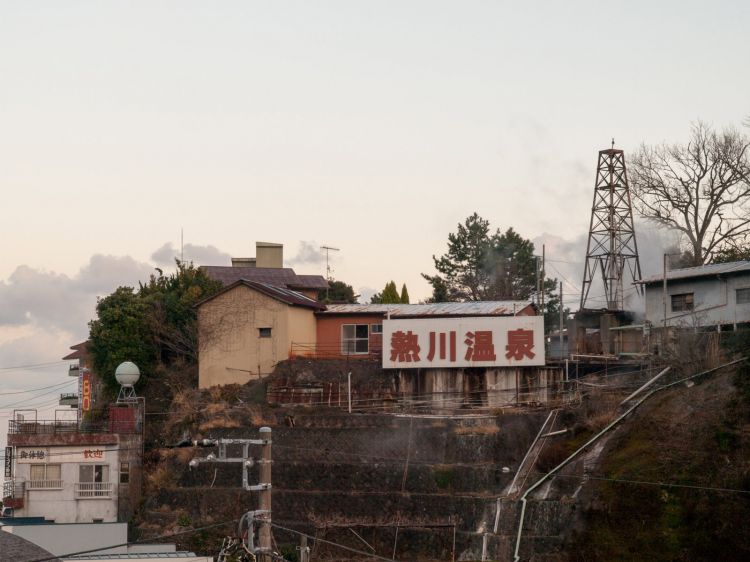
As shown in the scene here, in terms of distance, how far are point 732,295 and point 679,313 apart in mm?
3009

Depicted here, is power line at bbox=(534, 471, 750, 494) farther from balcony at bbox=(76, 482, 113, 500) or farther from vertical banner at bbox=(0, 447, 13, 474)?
vertical banner at bbox=(0, 447, 13, 474)

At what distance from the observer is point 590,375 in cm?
4950

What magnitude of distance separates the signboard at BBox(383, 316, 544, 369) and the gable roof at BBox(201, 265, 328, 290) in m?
13.9

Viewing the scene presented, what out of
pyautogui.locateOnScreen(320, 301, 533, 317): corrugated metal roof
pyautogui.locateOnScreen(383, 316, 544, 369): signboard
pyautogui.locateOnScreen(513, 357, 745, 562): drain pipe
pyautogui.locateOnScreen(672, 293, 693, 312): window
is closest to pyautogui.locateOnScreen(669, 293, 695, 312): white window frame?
pyautogui.locateOnScreen(672, 293, 693, 312): window

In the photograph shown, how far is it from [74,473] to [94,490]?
4.02ft

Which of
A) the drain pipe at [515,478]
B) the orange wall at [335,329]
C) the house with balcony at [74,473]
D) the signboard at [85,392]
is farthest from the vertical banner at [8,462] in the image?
the drain pipe at [515,478]

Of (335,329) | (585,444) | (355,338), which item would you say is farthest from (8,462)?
(585,444)

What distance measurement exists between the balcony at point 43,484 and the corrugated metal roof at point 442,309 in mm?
14476

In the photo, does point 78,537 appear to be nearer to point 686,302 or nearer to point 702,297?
point 686,302

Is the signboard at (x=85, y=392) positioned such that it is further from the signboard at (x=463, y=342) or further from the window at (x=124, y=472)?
the signboard at (x=463, y=342)

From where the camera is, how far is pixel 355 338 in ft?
173

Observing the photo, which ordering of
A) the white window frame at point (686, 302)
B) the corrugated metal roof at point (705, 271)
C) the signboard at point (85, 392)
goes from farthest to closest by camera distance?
the white window frame at point (686, 302) → the signboard at point (85, 392) → the corrugated metal roof at point (705, 271)

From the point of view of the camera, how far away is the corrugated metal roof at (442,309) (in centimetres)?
A: 5138

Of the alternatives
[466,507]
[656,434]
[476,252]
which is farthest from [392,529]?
[476,252]
